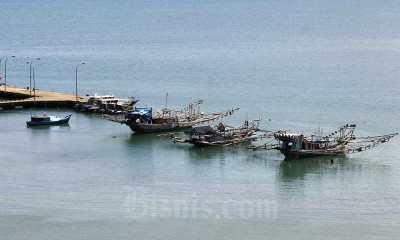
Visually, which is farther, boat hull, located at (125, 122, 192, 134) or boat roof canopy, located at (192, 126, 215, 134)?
boat hull, located at (125, 122, 192, 134)

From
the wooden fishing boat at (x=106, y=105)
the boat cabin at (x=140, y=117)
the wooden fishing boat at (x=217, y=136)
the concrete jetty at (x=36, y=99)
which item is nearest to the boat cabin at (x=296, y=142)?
the wooden fishing boat at (x=217, y=136)

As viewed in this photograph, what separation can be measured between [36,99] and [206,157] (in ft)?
63.3

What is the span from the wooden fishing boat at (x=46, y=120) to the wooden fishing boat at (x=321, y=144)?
13.9 meters

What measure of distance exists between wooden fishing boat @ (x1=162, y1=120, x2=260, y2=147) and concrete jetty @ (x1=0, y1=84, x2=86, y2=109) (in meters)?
14.0

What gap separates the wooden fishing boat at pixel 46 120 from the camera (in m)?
A: 60.6

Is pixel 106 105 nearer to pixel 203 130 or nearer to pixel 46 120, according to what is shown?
pixel 46 120

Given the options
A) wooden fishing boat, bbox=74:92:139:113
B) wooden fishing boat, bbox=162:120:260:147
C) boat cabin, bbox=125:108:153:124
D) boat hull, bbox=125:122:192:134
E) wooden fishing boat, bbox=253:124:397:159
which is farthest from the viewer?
wooden fishing boat, bbox=74:92:139:113

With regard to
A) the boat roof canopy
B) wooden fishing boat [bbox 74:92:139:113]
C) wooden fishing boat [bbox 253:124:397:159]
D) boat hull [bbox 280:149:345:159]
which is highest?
→ wooden fishing boat [bbox 74:92:139:113]

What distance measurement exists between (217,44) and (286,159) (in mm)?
63138

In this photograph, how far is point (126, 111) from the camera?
208 ft

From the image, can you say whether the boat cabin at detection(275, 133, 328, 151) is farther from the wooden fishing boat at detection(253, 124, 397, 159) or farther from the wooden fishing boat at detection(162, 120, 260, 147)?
the wooden fishing boat at detection(162, 120, 260, 147)

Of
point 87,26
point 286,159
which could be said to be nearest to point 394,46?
point 87,26

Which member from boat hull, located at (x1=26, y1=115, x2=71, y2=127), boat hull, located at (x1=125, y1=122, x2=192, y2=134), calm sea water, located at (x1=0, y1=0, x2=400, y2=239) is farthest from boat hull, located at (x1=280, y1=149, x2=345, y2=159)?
boat hull, located at (x1=26, y1=115, x2=71, y2=127)

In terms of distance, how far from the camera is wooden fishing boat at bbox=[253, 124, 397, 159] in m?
50.5
